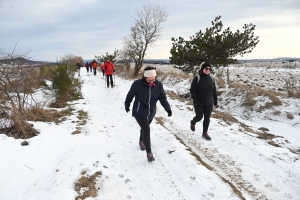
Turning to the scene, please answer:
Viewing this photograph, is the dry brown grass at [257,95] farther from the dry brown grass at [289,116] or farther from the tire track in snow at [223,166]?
the tire track in snow at [223,166]

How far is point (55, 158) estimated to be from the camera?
4168mm

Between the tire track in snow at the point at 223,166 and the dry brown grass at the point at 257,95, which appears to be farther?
the dry brown grass at the point at 257,95

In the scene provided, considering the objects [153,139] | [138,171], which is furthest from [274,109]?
[138,171]

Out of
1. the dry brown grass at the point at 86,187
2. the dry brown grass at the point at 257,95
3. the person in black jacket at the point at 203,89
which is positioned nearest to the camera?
the dry brown grass at the point at 86,187

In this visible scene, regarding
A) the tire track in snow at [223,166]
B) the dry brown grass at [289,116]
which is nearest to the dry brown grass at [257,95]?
the dry brown grass at [289,116]

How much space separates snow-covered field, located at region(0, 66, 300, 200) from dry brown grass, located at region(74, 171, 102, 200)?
52mm

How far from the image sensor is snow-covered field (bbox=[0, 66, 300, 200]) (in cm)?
321

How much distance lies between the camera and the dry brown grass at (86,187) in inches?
121

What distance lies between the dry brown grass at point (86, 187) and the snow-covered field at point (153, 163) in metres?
0.05

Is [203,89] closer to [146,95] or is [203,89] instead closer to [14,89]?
[146,95]

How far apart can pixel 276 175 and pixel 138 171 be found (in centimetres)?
257

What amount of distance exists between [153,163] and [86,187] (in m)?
1.36

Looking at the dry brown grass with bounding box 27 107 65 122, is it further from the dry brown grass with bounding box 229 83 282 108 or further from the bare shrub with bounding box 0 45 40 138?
the dry brown grass with bounding box 229 83 282 108

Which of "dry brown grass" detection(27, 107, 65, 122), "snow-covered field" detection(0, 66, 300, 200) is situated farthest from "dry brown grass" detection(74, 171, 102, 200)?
"dry brown grass" detection(27, 107, 65, 122)
